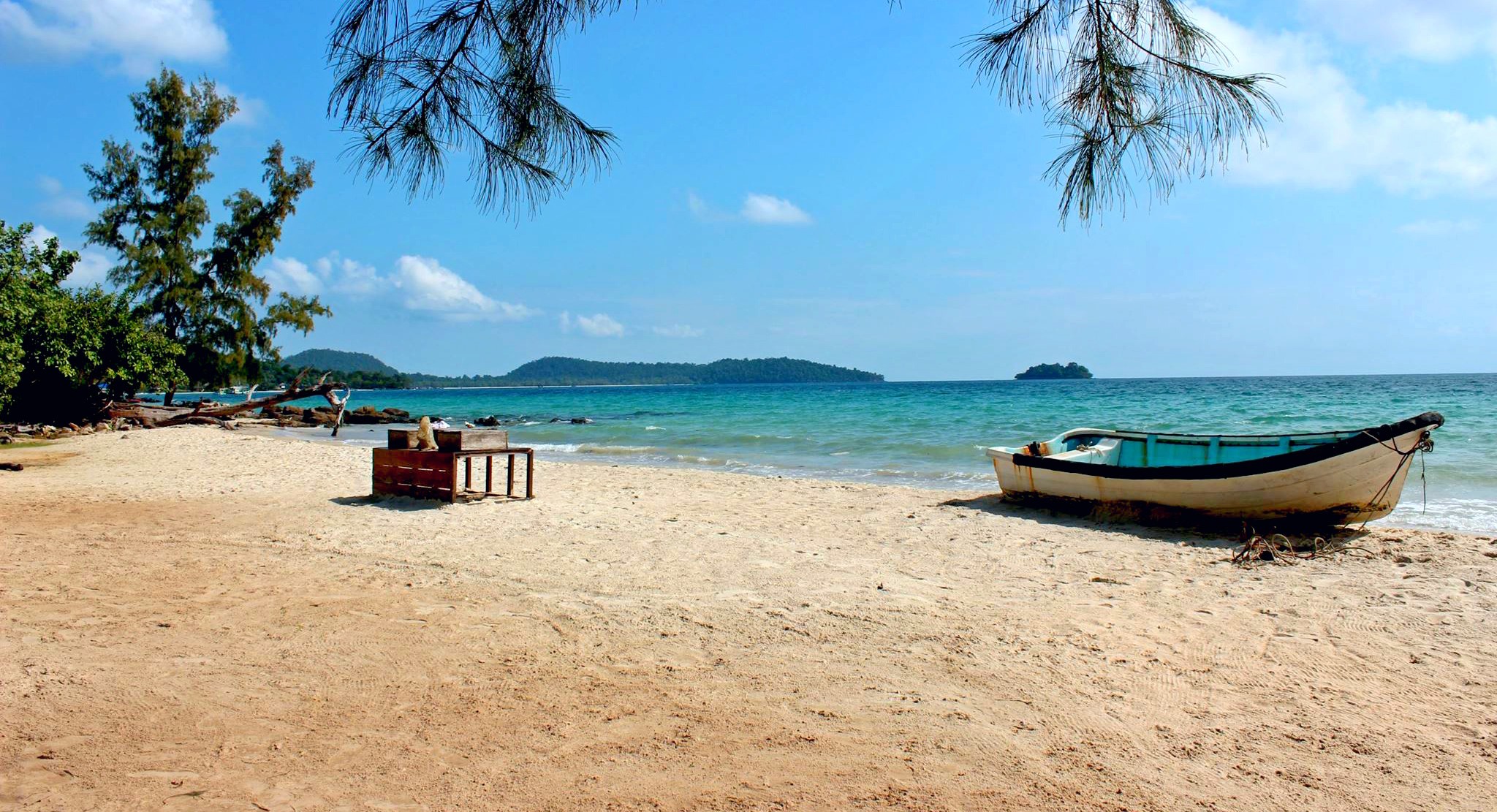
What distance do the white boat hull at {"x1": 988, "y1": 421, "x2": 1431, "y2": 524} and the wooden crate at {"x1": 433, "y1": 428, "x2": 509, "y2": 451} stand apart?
6.52 m

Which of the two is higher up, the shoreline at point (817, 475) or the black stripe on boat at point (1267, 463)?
the black stripe on boat at point (1267, 463)

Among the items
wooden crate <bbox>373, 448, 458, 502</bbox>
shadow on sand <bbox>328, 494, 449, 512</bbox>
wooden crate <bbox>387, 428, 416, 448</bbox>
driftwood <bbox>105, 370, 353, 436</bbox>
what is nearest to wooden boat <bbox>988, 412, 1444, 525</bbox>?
wooden crate <bbox>373, 448, 458, 502</bbox>

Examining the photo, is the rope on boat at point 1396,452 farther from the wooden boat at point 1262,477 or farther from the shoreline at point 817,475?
the shoreline at point 817,475

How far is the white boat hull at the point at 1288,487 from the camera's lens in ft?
26.6

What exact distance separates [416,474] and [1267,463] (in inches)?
353

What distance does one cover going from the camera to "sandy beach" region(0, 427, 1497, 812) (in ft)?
9.12

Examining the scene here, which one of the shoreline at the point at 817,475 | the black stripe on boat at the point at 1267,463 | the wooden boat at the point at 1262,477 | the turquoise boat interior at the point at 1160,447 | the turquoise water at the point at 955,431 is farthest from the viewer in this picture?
the turquoise water at the point at 955,431

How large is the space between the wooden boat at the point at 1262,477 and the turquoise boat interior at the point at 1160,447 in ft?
0.07

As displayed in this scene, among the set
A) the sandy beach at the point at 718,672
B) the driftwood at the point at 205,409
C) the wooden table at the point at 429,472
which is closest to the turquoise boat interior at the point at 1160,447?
the sandy beach at the point at 718,672

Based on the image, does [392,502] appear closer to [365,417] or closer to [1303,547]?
[1303,547]

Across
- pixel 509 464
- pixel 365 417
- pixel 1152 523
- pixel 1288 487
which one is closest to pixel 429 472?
pixel 509 464

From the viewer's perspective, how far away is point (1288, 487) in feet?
27.6

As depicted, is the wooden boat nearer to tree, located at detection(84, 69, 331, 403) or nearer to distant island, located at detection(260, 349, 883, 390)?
tree, located at detection(84, 69, 331, 403)

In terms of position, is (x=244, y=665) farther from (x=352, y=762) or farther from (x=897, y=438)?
(x=897, y=438)
